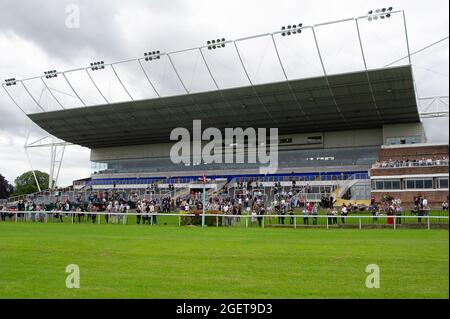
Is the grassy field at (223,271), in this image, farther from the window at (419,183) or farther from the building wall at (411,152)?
the building wall at (411,152)

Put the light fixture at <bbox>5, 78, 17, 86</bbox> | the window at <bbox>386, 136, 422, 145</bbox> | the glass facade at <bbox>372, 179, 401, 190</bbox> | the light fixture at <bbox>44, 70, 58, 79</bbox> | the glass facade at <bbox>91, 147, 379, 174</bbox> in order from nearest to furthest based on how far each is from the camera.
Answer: the glass facade at <bbox>372, 179, 401, 190</bbox>
the window at <bbox>386, 136, 422, 145</bbox>
the light fixture at <bbox>44, 70, 58, 79</bbox>
the glass facade at <bbox>91, 147, 379, 174</bbox>
the light fixture at <bbox>5, 78, 17, 86</bbox>

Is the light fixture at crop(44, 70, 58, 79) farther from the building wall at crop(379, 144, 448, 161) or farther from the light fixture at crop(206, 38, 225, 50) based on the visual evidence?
the building wall at crop(379, 144, 448, 161)

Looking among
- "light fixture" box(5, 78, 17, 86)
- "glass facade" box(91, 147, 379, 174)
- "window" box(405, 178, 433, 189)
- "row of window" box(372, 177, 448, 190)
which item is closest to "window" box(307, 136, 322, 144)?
"glass facade" box(91, 147, 379, 174)


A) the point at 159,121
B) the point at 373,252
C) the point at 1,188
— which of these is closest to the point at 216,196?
the point at 159,121

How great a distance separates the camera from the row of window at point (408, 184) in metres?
38.1

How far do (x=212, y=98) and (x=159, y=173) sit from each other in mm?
17059

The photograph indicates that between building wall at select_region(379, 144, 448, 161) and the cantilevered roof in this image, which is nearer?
building wall at select_region(379, 144, 448, 161)

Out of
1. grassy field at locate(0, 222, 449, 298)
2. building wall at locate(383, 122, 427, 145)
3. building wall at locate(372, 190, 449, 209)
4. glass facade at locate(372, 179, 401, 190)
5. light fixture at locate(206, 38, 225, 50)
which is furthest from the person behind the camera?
building wall at locate(383, 122, 427, 145)

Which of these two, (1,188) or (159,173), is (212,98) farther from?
(1,188)

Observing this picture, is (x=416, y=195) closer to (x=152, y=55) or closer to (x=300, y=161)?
(x=300, y=161)

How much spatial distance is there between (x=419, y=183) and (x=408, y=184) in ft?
3.74

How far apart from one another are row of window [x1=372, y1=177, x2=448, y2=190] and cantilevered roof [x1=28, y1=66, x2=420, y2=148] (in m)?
8.50

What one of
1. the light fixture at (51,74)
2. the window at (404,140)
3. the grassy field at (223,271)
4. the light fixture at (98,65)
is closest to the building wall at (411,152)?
the window at (404,140)

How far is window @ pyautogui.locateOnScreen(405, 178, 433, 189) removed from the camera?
1517 inches
